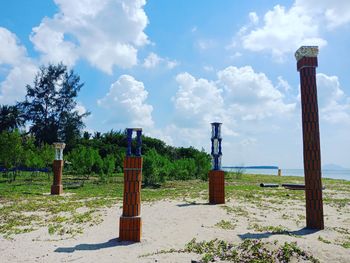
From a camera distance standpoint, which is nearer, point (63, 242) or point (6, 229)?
point (63, 242)

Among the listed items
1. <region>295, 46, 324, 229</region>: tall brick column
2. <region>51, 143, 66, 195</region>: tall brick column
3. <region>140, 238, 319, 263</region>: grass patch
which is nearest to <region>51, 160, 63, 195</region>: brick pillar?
<region>51, 143, 66, 195</region>: tall brick column

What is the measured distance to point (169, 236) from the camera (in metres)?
7.02

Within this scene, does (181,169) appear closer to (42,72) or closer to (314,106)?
(314,106)

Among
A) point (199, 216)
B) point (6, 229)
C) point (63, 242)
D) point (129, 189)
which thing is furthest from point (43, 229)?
point (199, 216)

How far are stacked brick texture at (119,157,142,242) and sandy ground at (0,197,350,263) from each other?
0.23 meters

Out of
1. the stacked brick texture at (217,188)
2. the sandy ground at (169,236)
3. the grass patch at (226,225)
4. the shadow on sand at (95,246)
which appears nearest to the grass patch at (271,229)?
the sandy ground at (169,236)

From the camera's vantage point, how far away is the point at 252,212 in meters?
10.0

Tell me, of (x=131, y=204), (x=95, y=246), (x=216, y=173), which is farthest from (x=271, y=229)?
(x=216, y=173)

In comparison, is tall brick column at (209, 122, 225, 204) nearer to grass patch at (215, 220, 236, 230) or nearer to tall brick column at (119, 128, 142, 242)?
grass patch at (215, 220, 236, 230)

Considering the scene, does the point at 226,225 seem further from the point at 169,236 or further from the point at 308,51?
the point at 308,51

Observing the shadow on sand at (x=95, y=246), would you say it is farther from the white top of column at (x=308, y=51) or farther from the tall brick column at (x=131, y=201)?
the white top of column at (x=308, y=51)

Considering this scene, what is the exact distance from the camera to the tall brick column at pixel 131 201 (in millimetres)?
6617

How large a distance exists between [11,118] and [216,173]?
35.8 metres

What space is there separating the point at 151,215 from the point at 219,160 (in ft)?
12.3
